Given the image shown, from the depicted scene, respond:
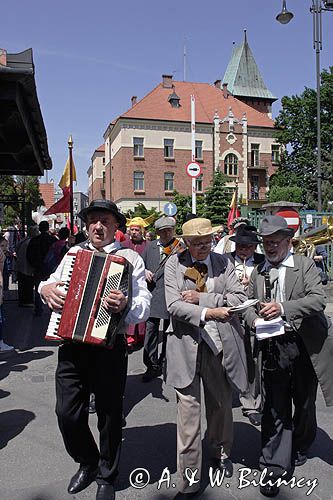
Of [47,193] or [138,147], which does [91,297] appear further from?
[138,147]

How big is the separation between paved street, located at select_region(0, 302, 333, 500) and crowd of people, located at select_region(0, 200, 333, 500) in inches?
5.8

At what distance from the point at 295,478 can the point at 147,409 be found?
1.84 metres

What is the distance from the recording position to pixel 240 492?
3.35 meters

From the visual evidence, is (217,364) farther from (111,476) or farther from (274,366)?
(111,476)

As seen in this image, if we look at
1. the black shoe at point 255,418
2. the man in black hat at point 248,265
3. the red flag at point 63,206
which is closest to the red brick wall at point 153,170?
the red flag at point 63,206

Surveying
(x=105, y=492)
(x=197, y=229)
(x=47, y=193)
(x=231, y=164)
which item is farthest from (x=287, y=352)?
(x=231, y=164)

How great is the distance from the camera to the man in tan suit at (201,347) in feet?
10.6

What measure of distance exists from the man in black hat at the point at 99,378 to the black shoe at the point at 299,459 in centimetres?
139

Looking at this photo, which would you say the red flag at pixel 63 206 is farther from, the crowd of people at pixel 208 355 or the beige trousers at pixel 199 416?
the beige trousers at pixel 199 416

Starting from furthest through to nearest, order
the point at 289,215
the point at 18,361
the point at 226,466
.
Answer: the point at 289,215 < the point at 18,361 < the point at 226,466

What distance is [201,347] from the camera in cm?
341

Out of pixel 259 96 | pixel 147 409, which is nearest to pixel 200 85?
pixel 259 96

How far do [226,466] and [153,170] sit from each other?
163 ft

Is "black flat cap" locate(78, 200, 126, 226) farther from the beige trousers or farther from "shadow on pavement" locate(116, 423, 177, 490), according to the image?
"shadow on pavement" locate(116, 423, 177, 490)
